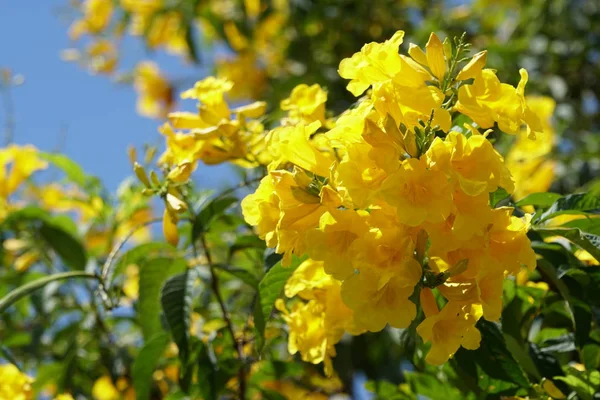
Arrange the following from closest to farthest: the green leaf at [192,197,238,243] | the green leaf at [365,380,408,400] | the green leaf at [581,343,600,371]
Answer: the green leaf at [581,343,600,371] < the green leaf at [192,197,238,243] < the green leaf at [365,380,408,400]

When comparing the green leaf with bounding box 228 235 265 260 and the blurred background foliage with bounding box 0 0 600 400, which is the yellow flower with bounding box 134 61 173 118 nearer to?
the blurred background foliage with bounding box 0 0 600 400

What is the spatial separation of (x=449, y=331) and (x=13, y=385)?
3.30 ft

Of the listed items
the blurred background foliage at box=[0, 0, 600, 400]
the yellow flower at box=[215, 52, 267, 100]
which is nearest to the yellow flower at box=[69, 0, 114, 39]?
the blurred background foliage at box=[0, 0, 600, 400]

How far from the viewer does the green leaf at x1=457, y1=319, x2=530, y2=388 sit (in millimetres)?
1131

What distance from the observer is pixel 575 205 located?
44.2 inches

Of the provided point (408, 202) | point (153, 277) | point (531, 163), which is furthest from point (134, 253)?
point (531, 163)

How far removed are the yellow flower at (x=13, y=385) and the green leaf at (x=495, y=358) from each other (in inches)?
36.8

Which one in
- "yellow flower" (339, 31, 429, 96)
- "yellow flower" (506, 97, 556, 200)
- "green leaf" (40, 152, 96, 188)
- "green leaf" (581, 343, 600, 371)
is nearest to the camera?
"yellow flower" (339, 31, 429, 96)

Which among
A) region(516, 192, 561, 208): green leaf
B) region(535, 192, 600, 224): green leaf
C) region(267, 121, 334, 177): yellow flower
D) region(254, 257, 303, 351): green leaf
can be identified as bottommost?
region(254, 257, 303, 351): green leaf

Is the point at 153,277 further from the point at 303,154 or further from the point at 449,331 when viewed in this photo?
the point at 449,331

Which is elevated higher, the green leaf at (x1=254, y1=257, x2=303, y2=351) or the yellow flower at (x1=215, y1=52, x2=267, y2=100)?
the green leaf at (x1=254, y1=257, x2=303, y2=351)

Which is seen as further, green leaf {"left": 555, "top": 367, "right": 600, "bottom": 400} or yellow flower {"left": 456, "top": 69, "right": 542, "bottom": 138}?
green leaf {"left": 555, "top": 367, "right": 600, "bottom": 400}

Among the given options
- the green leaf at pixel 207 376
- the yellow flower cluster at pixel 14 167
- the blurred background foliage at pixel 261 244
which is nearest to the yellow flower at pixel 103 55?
the blurred background foliage at pixel 261 244

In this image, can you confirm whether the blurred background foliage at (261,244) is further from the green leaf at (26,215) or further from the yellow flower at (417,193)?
the yellow flower at (417,193)
